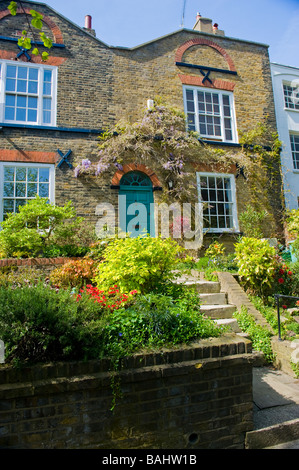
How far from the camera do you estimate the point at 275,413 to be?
3.54 m

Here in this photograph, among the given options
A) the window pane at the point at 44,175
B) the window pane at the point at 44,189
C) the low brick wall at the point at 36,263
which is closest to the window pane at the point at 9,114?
the window pane at the point at 44,175

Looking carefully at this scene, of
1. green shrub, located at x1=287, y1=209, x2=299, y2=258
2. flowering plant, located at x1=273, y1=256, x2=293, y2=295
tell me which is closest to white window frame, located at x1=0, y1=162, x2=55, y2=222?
flowering plant, located at x1=273, y1=256, x2=293, y2=295

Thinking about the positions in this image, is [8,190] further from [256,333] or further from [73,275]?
[256,333]

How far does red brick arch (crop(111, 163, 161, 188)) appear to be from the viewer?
32.0 feet

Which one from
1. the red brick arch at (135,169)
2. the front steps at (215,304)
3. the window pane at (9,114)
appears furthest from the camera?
the red brick arch at (135,169)

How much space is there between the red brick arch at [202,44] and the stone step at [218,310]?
9.71 m

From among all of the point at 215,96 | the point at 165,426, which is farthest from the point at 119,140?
the point at 165,426

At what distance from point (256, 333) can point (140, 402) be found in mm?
3132

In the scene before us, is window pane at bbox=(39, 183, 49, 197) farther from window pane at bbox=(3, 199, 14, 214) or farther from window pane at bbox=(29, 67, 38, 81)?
window pane at bbox=(29, 67, 38, 81)

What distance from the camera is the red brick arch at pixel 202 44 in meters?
11.4

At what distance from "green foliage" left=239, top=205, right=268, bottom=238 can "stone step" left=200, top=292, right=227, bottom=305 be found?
16.0 ft

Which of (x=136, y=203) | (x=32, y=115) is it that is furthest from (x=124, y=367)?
(x=32, y=115)

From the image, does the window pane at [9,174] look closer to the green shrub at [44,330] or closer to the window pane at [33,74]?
the window pane at [33,74]
